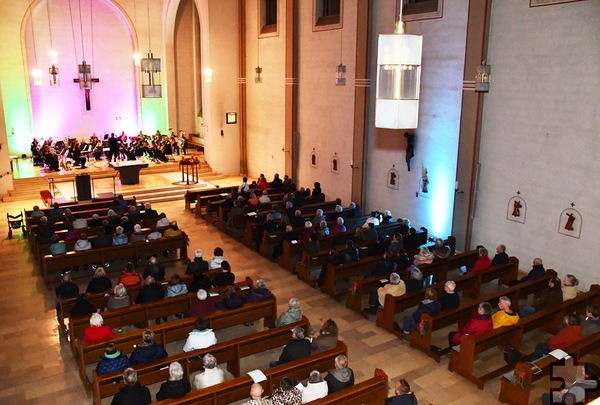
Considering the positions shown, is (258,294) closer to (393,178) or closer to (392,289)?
(392,289)

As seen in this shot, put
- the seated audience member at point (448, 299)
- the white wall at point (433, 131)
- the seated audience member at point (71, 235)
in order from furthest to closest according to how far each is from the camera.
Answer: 1. the white wall at point (433, 131)
2. the seated audience member at point (71, 235)
3. the seated audience member at point (448, 299)

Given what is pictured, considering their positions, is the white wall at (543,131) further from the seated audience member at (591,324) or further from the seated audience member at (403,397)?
the seated audience member at (403,397)

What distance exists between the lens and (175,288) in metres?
8.74

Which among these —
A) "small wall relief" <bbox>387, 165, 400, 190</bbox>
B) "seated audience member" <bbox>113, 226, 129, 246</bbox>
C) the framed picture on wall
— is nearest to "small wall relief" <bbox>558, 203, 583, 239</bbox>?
the framed picture on wall

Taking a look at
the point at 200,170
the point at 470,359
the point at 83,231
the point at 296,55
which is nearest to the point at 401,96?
the point at 470,359

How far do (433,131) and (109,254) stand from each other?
8045 millimetres

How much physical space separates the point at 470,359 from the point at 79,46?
20016mm

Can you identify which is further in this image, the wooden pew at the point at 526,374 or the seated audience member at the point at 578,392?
the wooden pew at the point at 526,374

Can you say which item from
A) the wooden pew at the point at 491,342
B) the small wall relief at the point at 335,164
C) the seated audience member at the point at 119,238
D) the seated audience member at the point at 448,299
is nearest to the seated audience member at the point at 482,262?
the wooden pew at the point at 491,342

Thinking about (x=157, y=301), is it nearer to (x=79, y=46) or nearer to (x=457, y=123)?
(x=457, y=123)

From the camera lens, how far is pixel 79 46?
21.4m

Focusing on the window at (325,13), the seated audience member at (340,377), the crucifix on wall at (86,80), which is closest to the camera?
A: the seated audience member at (340,377)

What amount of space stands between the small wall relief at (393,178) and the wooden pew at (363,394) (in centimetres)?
854

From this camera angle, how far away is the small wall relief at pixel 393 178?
14.2 meters
